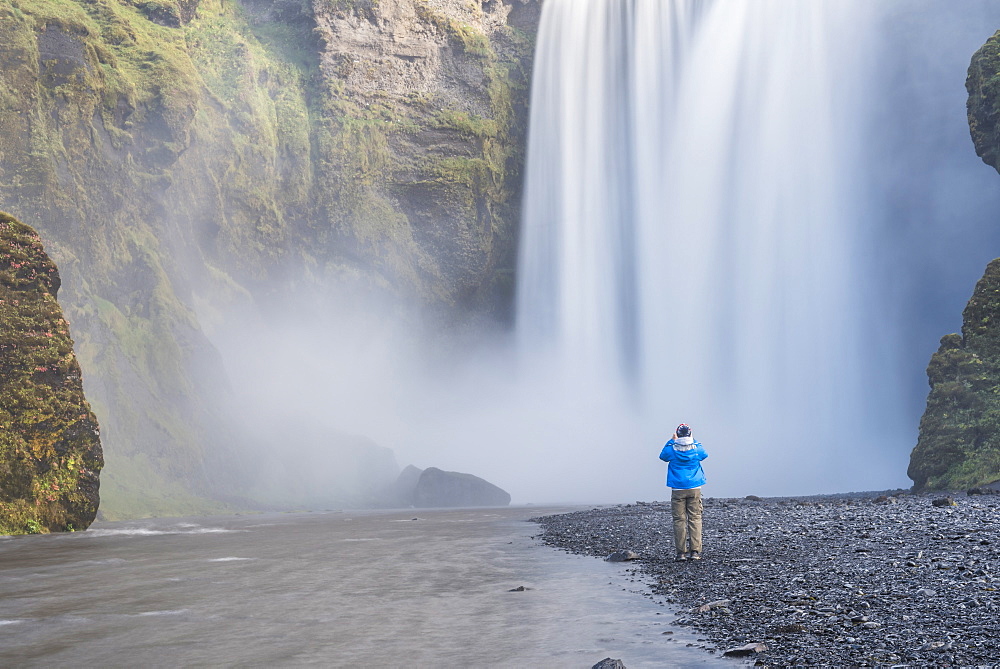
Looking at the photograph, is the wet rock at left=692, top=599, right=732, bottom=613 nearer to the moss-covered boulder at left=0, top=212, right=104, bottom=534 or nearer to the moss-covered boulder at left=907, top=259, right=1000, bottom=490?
the moss-covered boulder at left=907, top=259, right=1000, bottom=490

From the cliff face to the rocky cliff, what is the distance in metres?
37.1

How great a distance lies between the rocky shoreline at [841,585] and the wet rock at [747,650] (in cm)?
1

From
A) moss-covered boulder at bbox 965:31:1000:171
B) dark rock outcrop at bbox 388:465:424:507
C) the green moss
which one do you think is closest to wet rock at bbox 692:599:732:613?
moss-covered boulder at bbox 965:31:1000:171

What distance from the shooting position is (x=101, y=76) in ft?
181

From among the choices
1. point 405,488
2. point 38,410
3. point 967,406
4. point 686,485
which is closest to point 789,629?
point 686,485

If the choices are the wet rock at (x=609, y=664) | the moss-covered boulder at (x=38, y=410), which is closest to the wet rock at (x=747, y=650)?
the wet rock at (x=609, y=664)

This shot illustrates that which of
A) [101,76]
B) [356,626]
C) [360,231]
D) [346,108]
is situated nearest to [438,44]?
[346,108]

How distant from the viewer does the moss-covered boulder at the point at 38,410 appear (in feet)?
92.2

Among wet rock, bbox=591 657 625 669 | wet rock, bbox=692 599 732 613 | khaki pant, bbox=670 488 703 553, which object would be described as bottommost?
wet rock, bbox=591 657 625 669

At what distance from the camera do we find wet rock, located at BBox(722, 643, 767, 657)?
748 centimetres

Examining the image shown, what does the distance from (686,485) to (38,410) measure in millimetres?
25220

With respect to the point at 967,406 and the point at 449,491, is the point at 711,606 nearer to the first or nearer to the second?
the point at 967,406

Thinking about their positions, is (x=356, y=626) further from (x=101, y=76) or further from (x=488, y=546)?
(x=101, y=76)

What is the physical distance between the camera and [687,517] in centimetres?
1414
